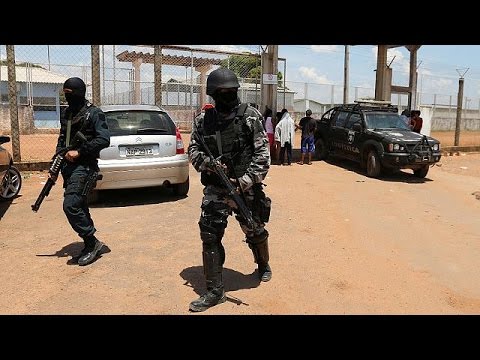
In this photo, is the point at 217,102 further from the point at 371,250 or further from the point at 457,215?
the point at 457,215

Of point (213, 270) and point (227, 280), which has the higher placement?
point (213, 270)

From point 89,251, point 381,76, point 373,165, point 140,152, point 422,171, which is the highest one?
point 381,76

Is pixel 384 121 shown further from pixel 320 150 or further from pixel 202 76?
pixel 202 76

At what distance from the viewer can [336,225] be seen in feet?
20.1

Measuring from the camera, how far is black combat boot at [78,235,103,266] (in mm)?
4496

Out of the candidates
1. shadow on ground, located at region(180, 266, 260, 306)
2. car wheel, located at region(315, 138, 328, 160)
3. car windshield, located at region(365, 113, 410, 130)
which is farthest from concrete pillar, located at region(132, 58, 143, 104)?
shadow on ground, located at region(180, 266, 260, 306)

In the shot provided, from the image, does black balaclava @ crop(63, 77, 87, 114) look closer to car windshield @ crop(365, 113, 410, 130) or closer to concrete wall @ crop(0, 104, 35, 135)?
car windshield @ crop(365, 113, 410, 130)

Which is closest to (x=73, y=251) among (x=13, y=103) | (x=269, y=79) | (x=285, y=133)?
(x=13, y=103)

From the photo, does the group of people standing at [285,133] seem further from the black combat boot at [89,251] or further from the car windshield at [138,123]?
the black combat boot at [89,251]

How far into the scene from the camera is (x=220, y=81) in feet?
11.7

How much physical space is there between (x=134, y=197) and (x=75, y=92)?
3227mm

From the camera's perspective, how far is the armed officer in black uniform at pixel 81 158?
443cm
